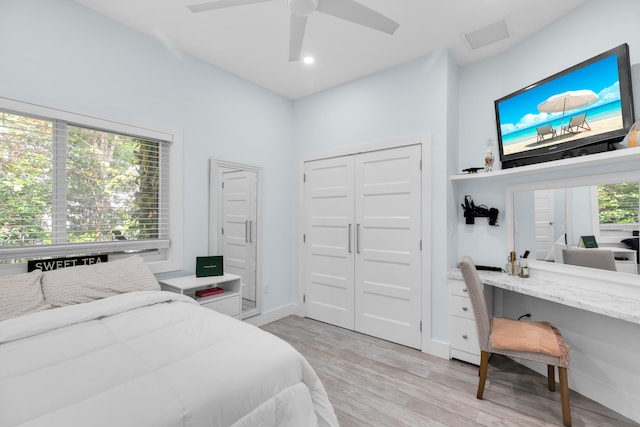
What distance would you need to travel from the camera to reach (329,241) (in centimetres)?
369

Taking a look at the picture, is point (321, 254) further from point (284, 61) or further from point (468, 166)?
point (284, 61)

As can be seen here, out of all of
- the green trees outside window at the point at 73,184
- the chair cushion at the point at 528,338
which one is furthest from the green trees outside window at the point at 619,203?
the green trees outside window at the point at 73,184

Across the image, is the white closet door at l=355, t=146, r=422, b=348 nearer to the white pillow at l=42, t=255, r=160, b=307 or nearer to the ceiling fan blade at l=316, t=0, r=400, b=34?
the ceiling fan blade at l=316, t=0, r=400, b=34

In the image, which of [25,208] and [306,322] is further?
[306,322]

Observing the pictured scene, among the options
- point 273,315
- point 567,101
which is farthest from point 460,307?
point 273,315

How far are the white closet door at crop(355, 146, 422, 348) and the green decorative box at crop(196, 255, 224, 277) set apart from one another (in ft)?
4.99

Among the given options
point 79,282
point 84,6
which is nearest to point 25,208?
point 79,282

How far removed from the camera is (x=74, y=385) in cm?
109

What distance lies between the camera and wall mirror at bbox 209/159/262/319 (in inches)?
126

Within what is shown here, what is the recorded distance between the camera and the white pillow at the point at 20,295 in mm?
1719

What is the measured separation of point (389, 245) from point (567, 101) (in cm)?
192

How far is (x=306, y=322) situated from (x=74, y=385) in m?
2.85

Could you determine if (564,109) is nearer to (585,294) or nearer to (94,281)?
(585,294)

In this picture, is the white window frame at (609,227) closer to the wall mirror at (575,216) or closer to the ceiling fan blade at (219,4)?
the wall mirror at (575,216)
